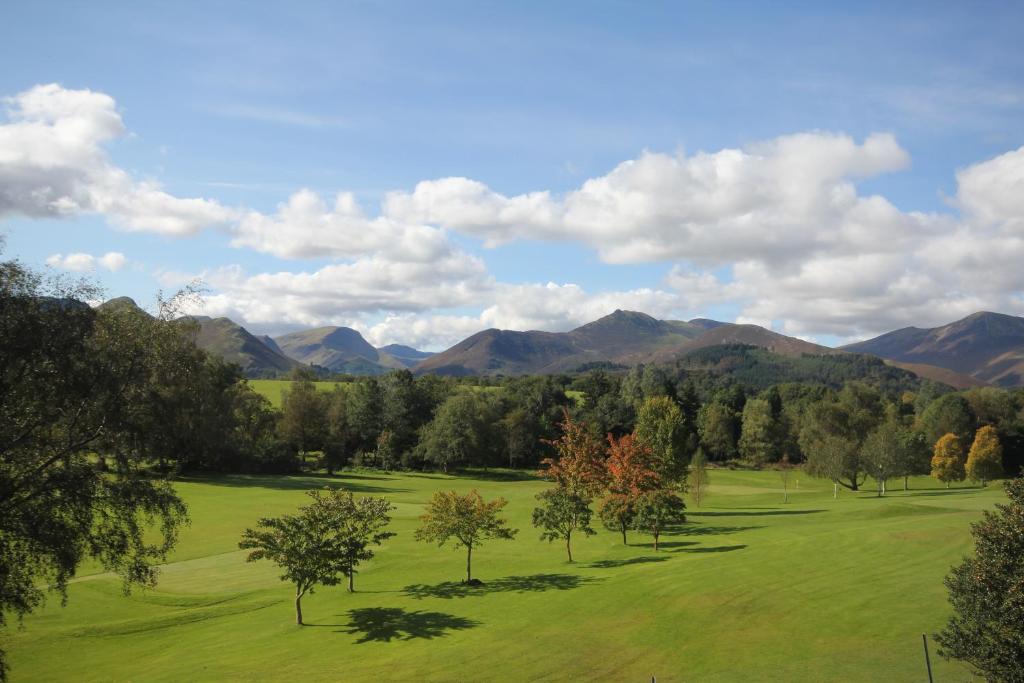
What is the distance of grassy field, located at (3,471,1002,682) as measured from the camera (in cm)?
2562

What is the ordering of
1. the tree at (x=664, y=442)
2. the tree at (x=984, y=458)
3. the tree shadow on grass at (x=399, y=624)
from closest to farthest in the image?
the tree shadow on grass at (x=399, y=624) < the tree at (x=664, y=442) < the tree at (x=984, y=458)

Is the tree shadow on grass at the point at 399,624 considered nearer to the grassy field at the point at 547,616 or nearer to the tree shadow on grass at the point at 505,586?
the grassy field at the point at 547,616

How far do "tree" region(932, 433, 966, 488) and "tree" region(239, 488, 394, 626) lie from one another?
94.6 metres

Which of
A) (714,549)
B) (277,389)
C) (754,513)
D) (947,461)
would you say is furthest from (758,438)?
(277,389)

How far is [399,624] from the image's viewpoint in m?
32.4

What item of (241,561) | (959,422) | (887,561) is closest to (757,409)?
(959,422)

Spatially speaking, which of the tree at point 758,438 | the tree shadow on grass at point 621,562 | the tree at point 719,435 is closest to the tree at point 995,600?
the tree shadow on grass at point 621,562

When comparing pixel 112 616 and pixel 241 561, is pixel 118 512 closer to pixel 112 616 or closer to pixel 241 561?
pixel 112 616

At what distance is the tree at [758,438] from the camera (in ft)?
440

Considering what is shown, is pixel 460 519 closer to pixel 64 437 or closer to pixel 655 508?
pixel 655 508

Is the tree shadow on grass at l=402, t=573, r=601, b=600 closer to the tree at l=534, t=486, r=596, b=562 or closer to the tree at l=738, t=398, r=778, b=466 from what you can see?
the tree at l=534, t=486, r=596, b=562

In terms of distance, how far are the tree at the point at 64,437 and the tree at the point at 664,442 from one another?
41.5 meters

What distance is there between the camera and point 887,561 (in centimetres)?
3728

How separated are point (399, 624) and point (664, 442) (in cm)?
5032
